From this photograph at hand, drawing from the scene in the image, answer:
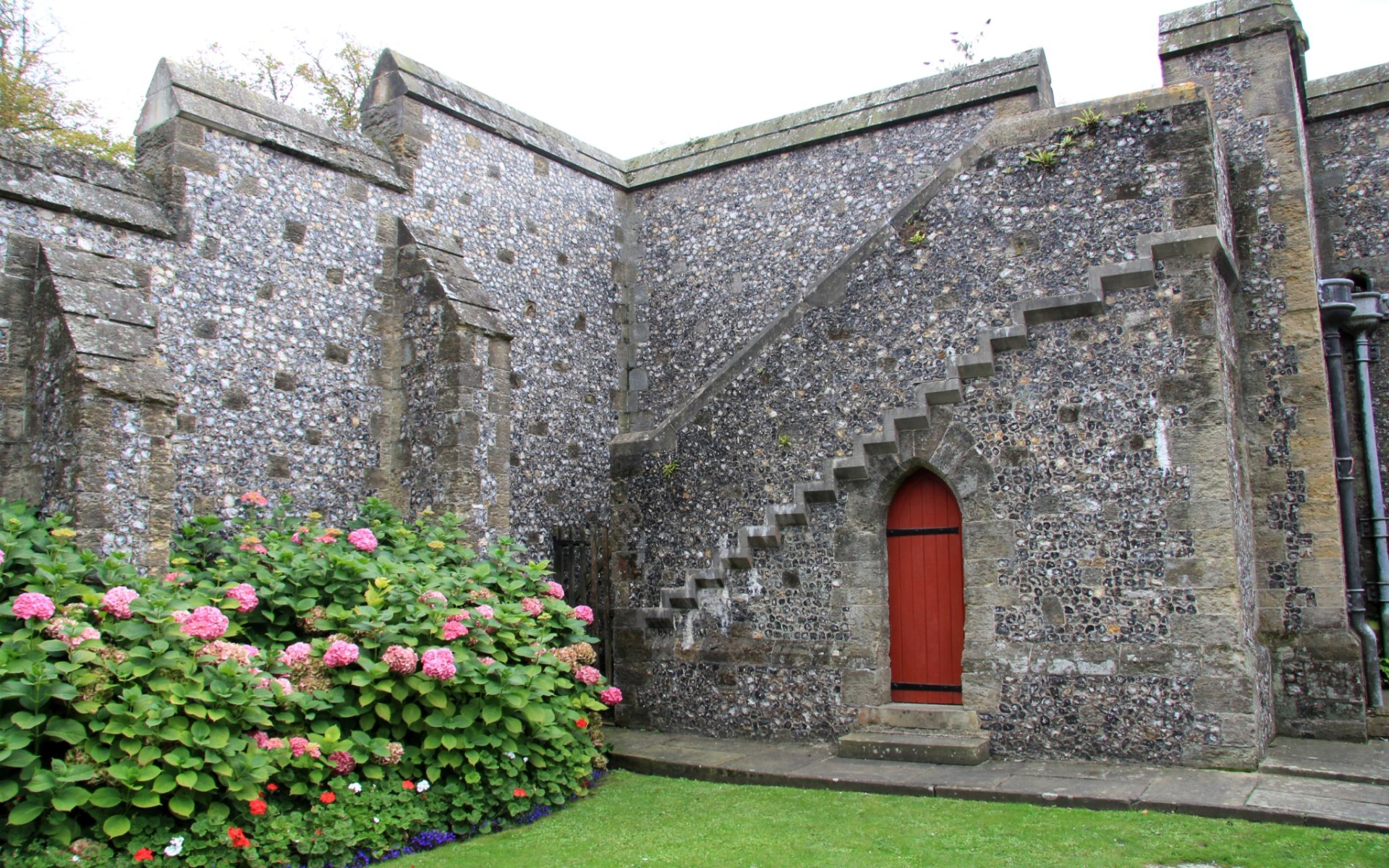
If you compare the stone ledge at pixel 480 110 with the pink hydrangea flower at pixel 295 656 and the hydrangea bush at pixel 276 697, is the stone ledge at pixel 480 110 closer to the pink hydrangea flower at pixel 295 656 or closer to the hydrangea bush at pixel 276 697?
the hydrangea bush at pixel 276 697

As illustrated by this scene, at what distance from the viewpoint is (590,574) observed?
37.3 ft

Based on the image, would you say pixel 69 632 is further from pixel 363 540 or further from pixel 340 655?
pixel 363 540

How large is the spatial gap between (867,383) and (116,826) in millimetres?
6347

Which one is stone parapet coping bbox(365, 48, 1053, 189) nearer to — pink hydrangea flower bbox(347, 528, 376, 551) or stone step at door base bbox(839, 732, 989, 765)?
pink hydrangea flower bbox(347, 528, 376, 551)

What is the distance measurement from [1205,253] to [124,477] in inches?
324

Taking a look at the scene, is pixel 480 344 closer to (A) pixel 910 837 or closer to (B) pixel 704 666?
(B) pixel 704 666

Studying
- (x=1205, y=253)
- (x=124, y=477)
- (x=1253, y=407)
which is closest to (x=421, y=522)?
(x=124, y=477)

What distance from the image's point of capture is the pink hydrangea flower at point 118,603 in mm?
5961

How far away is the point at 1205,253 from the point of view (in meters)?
7.87

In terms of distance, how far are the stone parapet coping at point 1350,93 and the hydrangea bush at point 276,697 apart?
9.51 meters

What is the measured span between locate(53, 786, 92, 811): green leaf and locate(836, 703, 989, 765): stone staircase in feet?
17.7

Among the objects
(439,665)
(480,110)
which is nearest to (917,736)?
(439,665)

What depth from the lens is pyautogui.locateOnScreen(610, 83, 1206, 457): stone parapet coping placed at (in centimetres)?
840

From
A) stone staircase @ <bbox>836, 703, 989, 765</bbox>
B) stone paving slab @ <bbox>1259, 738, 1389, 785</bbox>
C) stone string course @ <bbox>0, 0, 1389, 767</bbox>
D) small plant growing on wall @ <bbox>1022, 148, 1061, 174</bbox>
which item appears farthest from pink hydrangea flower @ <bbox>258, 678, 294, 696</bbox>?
small plant growing on wall @ <bbox>1022, 148, 1061, 174</bbox>
